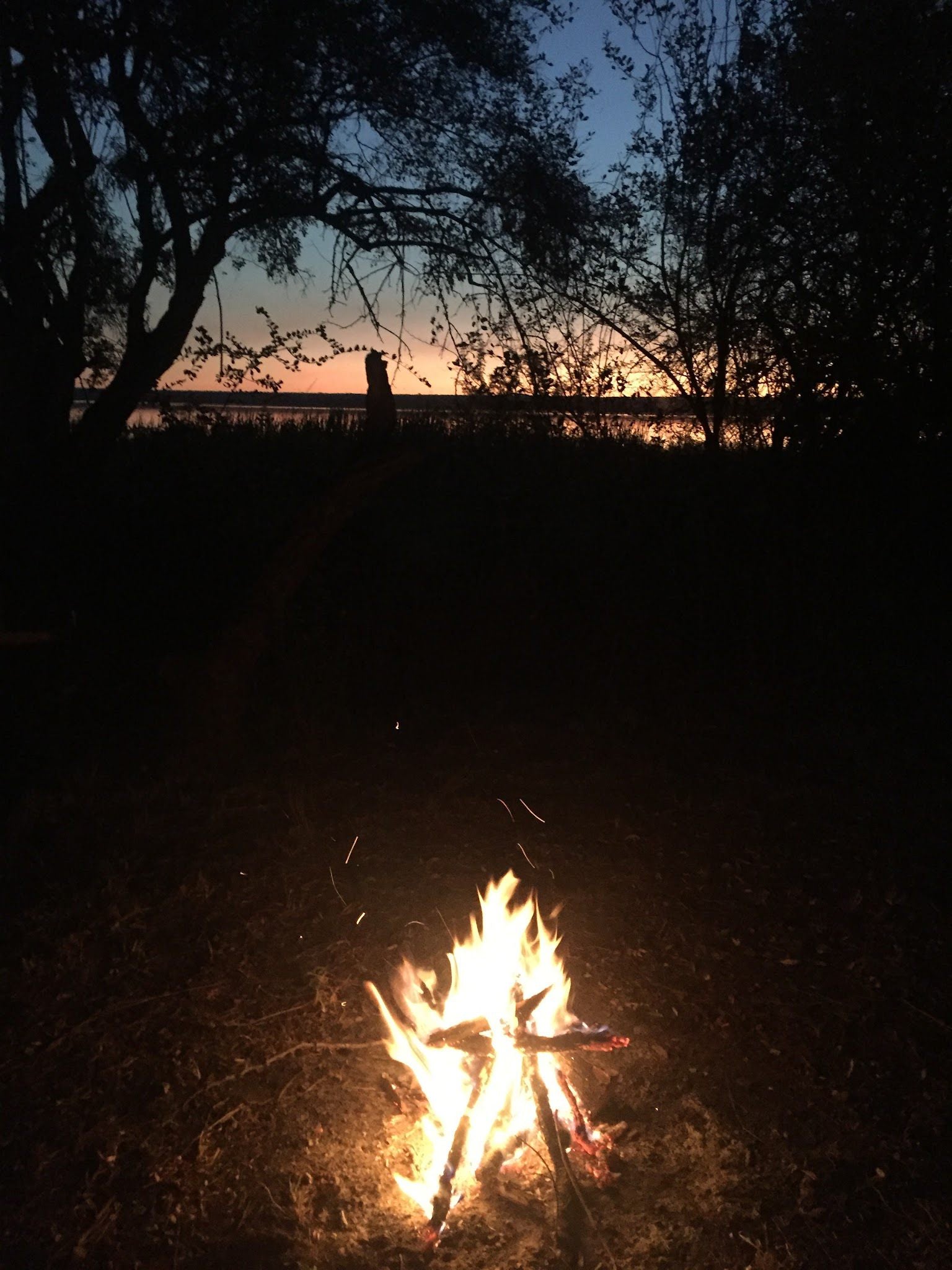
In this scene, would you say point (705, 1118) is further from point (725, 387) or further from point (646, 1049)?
point (725, 387)

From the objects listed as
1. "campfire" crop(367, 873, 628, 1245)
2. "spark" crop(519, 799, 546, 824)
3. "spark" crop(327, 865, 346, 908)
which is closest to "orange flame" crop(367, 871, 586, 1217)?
"campfire" crop(367, 873, 628, 1245)

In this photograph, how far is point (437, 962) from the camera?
12.0 feet

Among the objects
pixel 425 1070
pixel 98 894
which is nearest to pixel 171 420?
pixel 98 894

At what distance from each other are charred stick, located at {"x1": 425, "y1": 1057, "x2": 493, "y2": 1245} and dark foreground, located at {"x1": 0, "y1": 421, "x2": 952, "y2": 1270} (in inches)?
2.1

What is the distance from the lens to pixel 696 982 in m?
3.54

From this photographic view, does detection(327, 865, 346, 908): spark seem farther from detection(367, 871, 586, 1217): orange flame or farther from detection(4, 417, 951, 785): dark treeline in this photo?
detection(4, 417, 951, 785): dark treeline

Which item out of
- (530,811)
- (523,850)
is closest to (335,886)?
(523,850)

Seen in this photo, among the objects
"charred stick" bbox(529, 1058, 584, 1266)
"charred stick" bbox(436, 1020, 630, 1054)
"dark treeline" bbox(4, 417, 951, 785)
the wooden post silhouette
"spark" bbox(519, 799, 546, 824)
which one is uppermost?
the wooden post silhouette

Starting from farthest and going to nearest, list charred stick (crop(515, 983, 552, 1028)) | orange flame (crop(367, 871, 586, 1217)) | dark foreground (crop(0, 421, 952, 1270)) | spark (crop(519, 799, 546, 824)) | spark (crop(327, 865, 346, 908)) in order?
spark (crop(519, 799, 546, 824)) → spark (crop(327, 865, 346, 908)) → charred stick (crop(515, 983, 552, 1028)) → orange flame (crop(367, 871, 586, 1217)) → dark foreground (crop(0, 421, 952, 1270))

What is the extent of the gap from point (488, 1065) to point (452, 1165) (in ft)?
0.96

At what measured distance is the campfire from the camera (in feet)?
8.90

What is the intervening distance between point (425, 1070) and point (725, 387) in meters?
8.45

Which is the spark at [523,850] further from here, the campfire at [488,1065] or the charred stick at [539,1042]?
the charred stick at [539,1042]

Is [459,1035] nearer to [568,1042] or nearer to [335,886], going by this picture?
[568,1042]
